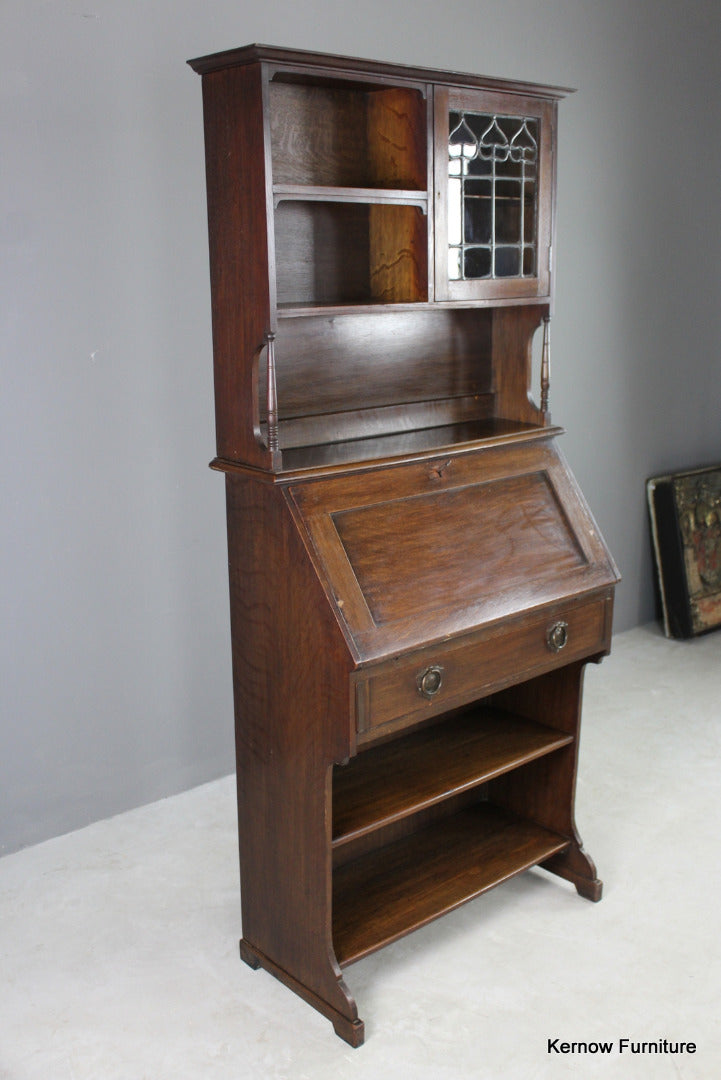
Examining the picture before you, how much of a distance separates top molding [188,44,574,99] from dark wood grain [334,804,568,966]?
1.82 meters

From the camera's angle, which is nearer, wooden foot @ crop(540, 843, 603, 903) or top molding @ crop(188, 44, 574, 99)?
top molding @ crop(188, 44, 574, 99)

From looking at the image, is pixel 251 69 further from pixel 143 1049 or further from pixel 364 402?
pixel 143 1049

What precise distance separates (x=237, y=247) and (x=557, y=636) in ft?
3.72

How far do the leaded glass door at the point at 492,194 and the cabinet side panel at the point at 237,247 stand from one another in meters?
0.43

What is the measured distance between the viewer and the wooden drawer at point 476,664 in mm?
2197

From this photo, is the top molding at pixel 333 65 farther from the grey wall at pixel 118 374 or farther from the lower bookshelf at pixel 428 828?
the lower bookshelf at pixel 428 828

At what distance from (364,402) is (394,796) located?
3.08 feet

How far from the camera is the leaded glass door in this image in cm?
236

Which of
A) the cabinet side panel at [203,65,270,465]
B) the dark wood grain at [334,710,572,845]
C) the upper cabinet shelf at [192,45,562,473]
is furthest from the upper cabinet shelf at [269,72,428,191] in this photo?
the dark wood grain at [334,710,572,845]

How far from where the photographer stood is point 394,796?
246 centimetres

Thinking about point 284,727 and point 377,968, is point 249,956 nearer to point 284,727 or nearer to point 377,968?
point 377,968

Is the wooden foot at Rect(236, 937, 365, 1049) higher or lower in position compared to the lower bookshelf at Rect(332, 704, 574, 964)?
lower

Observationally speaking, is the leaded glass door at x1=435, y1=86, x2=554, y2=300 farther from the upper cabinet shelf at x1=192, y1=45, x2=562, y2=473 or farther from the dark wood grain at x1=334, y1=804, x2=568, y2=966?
the dark wood grain at x1=334, y1=804, x2=568, y2=966

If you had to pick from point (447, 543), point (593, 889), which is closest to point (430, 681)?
point (447, 543)
